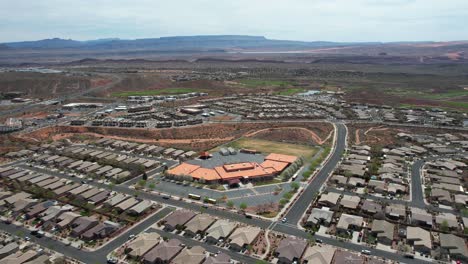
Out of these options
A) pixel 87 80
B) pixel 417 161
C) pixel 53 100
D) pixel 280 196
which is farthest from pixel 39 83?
pixel 417 161

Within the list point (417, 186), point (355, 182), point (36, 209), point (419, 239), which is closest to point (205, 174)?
point (355, 182)

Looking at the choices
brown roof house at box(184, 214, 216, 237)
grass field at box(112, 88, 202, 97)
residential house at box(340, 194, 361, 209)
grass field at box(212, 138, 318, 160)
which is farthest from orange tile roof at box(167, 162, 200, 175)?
grass field at box(112, 88, 202, 97)

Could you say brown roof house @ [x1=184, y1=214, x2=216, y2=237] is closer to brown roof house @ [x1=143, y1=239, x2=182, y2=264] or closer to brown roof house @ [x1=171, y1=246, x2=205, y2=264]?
brown roof house @ [x1=143, y1=239, x2=182, y2=264]

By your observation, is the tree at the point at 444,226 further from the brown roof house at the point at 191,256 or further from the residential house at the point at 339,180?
the brown roof house at the point at 191,256

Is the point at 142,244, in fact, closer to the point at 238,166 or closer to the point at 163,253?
the point at 163,253

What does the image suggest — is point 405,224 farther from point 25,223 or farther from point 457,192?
point 25,223

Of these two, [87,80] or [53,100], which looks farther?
[87,80]

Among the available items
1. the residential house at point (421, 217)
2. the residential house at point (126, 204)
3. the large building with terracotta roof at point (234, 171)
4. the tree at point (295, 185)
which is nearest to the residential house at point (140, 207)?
the residential house at point (126, 204)
